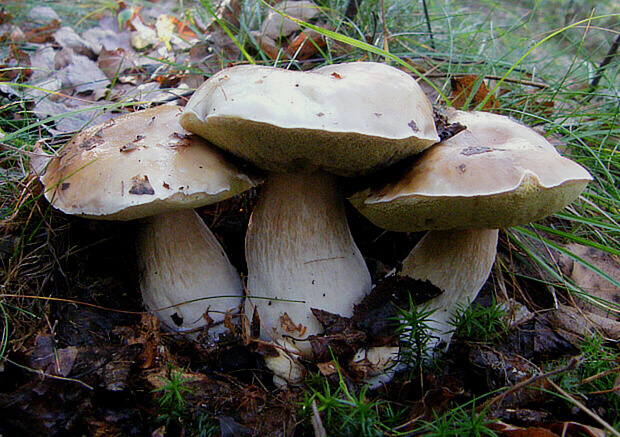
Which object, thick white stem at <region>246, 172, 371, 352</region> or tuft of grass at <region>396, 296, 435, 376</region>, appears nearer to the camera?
tuft of grass at <region>396, 296, 435, 376</region>

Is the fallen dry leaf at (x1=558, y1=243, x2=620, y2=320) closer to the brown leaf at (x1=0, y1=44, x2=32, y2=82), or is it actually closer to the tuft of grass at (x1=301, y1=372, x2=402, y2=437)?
the tuft of grass at (x1=301, y1=372, x2=402, y2=437)

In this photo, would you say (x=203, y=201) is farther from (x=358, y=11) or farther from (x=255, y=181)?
(x=358, y=11)

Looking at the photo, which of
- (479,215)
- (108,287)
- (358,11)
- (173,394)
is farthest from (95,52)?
(479,215)

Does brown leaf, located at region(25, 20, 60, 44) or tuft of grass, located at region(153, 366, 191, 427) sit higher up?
brown leaf, located at region(25, 20, 60, 44)

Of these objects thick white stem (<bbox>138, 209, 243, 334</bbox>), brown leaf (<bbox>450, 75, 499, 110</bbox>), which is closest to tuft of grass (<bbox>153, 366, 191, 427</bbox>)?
thick white stem (<bbox>138, 209, 243, 334</bbox>)

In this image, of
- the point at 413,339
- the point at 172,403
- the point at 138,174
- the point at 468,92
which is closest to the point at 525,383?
the point at 413,339

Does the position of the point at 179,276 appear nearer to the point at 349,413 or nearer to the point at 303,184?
the point at 303,184

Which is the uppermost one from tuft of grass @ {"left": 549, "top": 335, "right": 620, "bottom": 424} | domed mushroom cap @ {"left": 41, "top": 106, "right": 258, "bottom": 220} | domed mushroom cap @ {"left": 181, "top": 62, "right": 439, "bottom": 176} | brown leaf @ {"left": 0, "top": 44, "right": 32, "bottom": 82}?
domed mushroom cap @ {"left": 181, "top": 62, "right": 439, "bottom": 176}

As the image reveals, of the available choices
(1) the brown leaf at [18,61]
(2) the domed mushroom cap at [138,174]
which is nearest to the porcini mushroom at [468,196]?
(2) the domed mushroom cap at [138,174]
